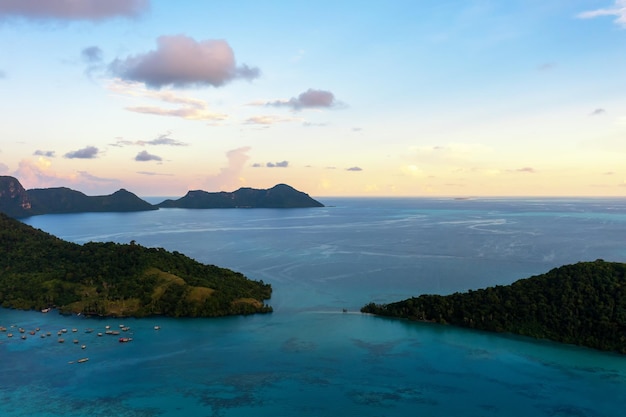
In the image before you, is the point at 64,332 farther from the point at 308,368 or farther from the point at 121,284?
the point at 308,368

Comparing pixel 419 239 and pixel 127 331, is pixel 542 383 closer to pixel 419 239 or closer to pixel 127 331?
pixel 127 331

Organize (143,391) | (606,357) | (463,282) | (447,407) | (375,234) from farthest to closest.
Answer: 1. (375,234)
2. (463,282)
3. (606,357)
4. (143,391)
5. (447,407)

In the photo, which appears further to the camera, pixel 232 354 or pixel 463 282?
pixel 463 282

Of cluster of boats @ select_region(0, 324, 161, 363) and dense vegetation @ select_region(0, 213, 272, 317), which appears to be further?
dense vegetation @ select_region(0, 213, 272, 317)

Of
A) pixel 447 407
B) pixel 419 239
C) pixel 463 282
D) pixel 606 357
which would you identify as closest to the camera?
pixel 447 407

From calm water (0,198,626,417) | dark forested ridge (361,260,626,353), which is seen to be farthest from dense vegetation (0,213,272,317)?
dark forested ridge (361,260,626,353)

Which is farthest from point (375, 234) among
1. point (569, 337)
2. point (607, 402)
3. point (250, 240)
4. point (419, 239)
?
point (607, 402)

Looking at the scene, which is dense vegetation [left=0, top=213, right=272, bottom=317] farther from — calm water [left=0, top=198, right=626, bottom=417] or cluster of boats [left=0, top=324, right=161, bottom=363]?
cluster of boats [left=0, top=324, right=161, bottom=363]
